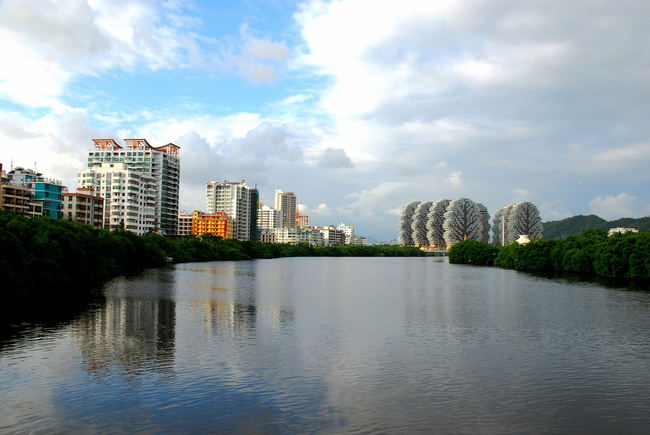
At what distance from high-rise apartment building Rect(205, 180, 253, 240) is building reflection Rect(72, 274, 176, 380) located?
484 ft

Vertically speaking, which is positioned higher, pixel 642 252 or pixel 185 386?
pixel 642 252

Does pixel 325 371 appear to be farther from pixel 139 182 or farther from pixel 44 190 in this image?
pixel 139 182

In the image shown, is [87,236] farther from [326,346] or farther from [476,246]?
[476,246]

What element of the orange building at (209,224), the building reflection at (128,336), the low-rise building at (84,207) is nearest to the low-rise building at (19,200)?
the low-rise building at (84,207)

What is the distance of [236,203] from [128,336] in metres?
161

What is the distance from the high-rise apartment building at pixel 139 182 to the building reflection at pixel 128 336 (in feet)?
250

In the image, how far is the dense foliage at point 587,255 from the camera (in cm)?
5912

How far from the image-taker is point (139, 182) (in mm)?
110125

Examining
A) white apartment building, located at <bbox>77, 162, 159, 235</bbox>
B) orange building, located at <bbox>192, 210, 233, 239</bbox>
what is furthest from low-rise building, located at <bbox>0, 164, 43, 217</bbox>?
orange building, located at <bbox>192, 210, 233, 239</bbox>

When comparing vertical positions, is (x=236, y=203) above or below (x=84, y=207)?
above

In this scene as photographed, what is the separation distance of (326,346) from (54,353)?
35.8 ft

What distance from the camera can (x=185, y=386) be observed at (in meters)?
15.9

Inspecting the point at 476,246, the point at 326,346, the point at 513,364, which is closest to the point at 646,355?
the point at 513,364

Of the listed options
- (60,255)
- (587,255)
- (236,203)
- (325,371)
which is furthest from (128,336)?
(236,203)
